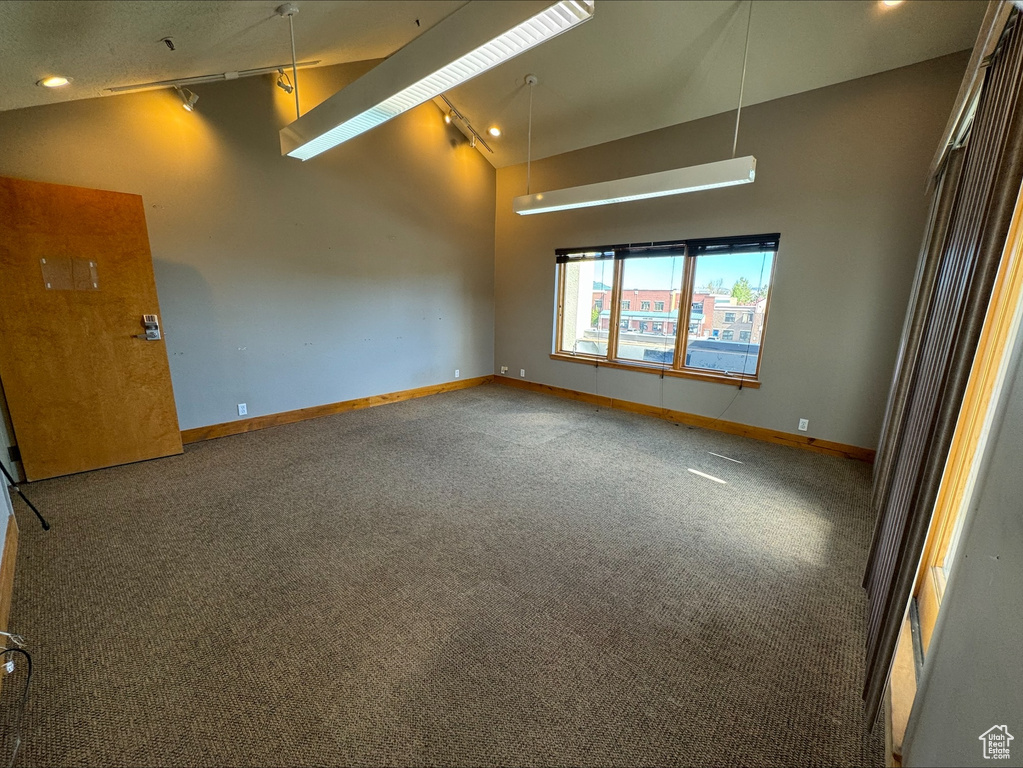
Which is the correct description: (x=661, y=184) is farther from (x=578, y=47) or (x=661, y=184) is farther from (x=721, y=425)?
(x=721, y=425)

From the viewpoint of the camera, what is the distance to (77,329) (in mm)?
2918

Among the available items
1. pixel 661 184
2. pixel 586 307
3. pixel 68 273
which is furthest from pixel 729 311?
pixel 68 273

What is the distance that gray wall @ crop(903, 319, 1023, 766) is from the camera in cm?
85

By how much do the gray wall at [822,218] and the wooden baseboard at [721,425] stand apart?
0.24 ft

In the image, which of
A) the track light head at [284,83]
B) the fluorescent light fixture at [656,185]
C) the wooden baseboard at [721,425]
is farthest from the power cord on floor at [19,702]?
the wooden baseboard at [721,425]

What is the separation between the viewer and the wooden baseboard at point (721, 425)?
3623mm

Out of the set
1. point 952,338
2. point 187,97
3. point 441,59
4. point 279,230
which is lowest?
point 952,338

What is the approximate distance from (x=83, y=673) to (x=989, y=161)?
3.59 m

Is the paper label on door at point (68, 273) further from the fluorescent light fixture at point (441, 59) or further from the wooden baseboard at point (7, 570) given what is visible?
the fluorescent light fixture at point (441, 59)

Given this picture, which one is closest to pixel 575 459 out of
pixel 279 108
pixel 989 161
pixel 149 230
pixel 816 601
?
pixel 816 601

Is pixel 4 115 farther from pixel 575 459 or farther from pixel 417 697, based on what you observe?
pixel 575 459

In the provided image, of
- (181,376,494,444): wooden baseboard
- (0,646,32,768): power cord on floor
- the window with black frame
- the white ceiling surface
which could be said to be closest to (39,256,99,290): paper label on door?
the white ceiling surface

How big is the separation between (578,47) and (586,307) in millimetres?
2769

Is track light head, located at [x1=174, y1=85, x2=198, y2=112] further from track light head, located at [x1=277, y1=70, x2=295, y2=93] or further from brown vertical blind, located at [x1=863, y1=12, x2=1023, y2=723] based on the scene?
brown vertical blind, located at [x1=863, y1=12, x2=1023, y2=723]
